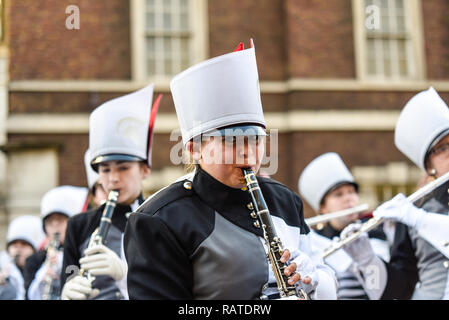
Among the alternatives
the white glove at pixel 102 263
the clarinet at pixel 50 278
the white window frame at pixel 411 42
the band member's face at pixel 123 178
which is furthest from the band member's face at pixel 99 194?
the white window frame at pixel 411 42

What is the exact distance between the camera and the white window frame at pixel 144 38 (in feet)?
34.5

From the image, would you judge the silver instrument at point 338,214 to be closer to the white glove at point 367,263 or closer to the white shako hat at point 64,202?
the white glove at point 367,263

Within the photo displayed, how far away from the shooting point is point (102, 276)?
12.2 feet

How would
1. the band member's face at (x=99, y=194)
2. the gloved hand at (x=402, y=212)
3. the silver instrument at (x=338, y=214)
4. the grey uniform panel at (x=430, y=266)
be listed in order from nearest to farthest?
the grey uniform panel at (x=430, y=266)
the gloved hand at (x=402, y=212)
the band member's face at (x=99, y=194)
the silver instrument at (x=338, y=214)

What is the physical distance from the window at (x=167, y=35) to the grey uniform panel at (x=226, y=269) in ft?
28.4

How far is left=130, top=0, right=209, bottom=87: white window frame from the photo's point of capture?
10.5m

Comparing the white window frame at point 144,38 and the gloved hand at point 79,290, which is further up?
the white window frame at point 144,38

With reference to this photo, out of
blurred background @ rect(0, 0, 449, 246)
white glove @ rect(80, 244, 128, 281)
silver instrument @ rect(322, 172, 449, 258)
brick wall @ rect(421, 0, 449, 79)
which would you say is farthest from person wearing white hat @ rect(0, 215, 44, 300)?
brick wall @ rect(421, 0, 449, 79)

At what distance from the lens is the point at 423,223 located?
10.9ft

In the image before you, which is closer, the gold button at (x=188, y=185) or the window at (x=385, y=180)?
the gold button at (x=188, y=185)

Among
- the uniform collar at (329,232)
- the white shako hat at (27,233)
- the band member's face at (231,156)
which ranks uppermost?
the band member's face at (231,156)

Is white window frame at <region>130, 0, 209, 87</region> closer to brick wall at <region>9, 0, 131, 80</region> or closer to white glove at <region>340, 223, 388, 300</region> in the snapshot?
brick wall at <region>9, 0, 131, 80</region>

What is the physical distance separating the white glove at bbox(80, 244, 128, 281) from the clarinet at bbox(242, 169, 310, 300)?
1.38m
